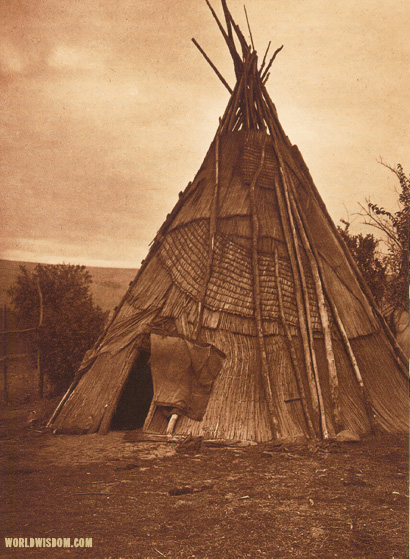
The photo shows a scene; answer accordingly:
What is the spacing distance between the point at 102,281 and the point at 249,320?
1363 inches

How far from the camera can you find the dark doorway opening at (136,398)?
8.59m

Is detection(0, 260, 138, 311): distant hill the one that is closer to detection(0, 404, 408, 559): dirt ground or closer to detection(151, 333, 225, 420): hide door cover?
detection(151, 333, 225, 420): hide door cover

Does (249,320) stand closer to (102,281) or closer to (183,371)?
(183,371)

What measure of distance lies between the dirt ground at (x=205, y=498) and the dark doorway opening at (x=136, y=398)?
1.89 m

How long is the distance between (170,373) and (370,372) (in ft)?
9.23

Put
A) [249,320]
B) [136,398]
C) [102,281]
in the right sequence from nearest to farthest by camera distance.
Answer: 1. [249,320]
2. [136,398]
3. [102,281]

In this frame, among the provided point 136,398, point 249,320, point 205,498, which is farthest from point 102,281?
point 205,498

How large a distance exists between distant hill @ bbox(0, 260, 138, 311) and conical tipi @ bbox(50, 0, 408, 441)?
1971cm

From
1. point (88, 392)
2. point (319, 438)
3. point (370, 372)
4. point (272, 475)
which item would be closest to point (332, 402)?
point (319, 438)

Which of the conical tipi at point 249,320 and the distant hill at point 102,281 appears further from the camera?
the distant hill at point 102,281

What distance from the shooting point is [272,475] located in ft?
17.3

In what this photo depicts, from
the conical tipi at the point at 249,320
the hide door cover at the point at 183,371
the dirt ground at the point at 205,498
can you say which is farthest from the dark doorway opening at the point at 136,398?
the dirt ground at the point at 205,498

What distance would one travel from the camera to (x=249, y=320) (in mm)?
7062

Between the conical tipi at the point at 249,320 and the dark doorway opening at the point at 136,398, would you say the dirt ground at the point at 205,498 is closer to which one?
the conical tipi at the point at 249,320
